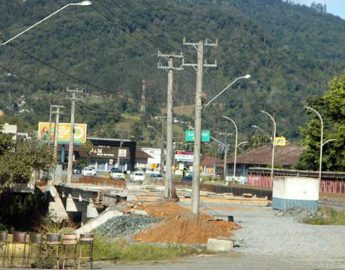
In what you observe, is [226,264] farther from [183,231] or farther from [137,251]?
[183,231]

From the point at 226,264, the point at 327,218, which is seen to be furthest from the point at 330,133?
the point at 226,264

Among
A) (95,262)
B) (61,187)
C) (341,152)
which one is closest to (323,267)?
(95,262)

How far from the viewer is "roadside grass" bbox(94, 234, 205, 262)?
3005 centimetres

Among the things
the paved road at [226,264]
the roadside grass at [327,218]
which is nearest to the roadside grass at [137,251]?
the paved road at [226,264]

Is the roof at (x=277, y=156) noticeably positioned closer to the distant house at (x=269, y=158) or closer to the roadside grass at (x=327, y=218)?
the distant house at (x=269, y=158)

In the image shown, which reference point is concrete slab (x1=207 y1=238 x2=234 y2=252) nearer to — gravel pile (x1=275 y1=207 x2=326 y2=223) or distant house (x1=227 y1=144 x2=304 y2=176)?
gravel pile (x1=275 y1=207 x2=326 y2=223)

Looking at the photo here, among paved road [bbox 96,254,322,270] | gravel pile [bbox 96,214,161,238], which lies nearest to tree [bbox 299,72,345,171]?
gravel pile [bbox 96,214,161,238]

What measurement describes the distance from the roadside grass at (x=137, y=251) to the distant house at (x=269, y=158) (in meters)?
87.8

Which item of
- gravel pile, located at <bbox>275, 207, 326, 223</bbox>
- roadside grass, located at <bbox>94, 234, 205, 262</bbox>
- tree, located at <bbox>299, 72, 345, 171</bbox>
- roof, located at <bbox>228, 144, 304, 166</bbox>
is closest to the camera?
roadside grass, located at <bbox>94, 234, 205, 262</bbox>

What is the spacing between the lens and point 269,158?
130625mm

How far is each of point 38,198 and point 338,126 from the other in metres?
39.0

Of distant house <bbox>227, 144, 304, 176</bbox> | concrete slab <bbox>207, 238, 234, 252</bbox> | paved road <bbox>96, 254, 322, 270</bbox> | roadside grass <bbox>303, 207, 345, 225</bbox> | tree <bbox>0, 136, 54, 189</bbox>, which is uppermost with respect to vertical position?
distant house <bbox>227, 144, 304, 176</bbox>

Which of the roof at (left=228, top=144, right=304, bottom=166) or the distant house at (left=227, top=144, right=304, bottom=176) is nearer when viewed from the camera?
the distant house at (left=227, top=144, right=304, bottom=176)

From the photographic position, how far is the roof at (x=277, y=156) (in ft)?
413
